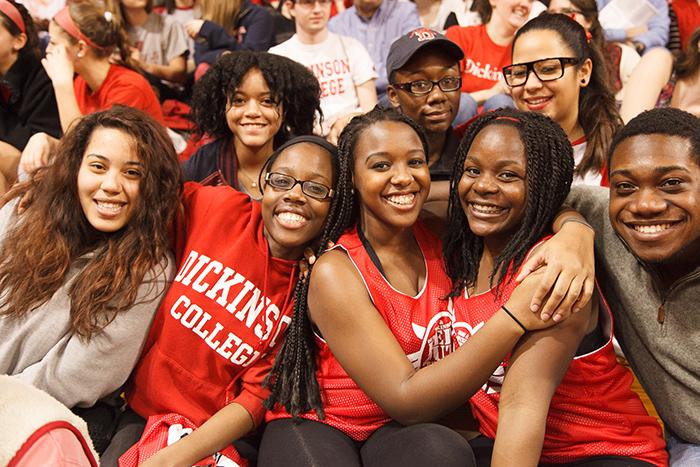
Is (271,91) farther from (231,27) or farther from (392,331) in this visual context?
(231,27)

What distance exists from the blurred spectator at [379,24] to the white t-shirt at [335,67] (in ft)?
1.51

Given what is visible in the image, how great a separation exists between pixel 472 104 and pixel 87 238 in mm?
2019

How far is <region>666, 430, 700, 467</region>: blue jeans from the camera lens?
1796 millimetres

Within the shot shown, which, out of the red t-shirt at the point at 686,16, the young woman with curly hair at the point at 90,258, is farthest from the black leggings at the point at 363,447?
the red t-shirt at the point at 686,16

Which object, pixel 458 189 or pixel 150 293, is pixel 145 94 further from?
pixel 458 189

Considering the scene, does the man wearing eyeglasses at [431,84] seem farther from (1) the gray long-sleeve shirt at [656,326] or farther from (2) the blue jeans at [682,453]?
(2) the blue jeans at [682,453]

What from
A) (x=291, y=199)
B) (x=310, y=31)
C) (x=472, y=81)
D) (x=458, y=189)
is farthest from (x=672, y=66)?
(x=291, y=199)

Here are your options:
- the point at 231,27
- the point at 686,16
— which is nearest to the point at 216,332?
the point at 231,27

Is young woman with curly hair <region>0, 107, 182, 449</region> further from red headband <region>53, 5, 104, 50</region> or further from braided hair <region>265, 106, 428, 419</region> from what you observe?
red headband <region>53, 5, 104, 50</region>

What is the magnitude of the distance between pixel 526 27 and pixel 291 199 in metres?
1.32

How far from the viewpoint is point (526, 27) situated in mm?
2789

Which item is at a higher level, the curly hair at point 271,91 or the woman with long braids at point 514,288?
the curly hair at point 271,91

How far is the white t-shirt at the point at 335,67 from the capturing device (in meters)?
3.95

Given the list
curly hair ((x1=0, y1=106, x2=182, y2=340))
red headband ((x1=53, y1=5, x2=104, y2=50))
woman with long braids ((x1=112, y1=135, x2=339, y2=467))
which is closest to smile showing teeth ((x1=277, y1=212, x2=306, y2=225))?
woman with long braids ((x1=112, y1=135, x2=339, y2=467))
